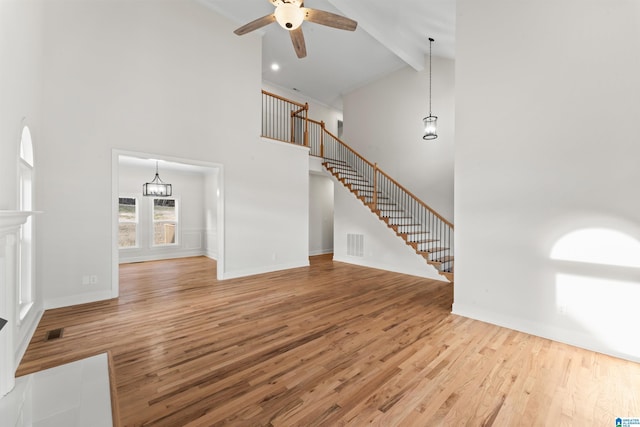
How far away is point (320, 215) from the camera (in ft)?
30.6

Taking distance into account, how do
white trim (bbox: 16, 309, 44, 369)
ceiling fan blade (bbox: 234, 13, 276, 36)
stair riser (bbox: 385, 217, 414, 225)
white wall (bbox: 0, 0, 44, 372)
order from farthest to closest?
stair riser (bbox: 385, 217, 414, 225)
ceiling fan blade (bbox: 234, 13, 276, 36)
white trim (bbox: 16, 309, 44, 369)
white wall (bbox: 0, 0, 44, 372)

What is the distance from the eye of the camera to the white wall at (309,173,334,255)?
905 centimetres

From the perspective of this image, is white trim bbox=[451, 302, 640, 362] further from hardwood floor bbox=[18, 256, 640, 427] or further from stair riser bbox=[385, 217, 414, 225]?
stair riser bbox=[385, 217, 414, 225]

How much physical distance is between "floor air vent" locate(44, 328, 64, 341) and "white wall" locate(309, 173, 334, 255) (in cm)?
637

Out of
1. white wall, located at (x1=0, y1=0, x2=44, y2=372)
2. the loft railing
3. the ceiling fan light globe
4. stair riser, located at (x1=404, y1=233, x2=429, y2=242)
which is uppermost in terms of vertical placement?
the loft railing

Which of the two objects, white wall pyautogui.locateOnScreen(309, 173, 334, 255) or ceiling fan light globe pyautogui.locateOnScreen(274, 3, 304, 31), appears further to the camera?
white wall pyautogui.locateOnScreen(309, 173, 334, 255)

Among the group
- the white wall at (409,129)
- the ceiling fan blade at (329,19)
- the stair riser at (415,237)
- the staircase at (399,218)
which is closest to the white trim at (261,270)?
the staircase at (399,218)

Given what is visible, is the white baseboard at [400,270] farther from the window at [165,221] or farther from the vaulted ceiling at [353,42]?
the window at [165,221]

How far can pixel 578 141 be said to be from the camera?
2.94m

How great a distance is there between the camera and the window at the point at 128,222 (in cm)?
773

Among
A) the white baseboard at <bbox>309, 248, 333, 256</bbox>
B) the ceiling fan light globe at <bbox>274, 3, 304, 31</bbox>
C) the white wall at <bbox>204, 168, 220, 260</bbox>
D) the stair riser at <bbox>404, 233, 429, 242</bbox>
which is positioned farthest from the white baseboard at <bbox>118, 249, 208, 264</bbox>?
the ceiling fan light globe at <bbox>274, 3, 304, 31</bbox>

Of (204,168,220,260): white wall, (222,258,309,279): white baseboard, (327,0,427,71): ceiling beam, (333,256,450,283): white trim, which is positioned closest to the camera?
(327,0,427,71): ceiling beam

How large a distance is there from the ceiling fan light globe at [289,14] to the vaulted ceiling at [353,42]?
2238mm

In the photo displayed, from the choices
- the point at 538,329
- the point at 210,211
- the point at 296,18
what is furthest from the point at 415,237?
the point at 210,211
